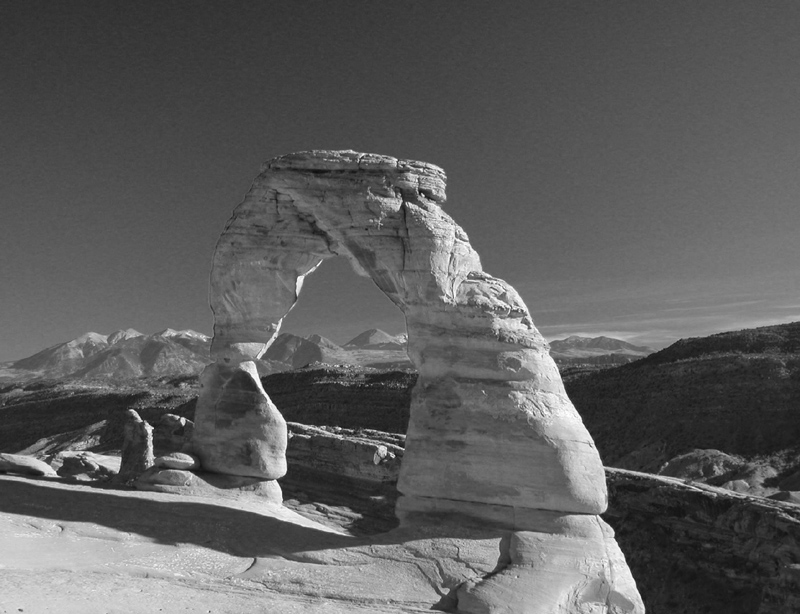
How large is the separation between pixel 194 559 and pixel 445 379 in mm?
4796

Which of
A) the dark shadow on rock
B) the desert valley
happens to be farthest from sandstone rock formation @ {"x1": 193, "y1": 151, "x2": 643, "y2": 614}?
the desert valley

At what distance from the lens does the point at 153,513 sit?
483 inches

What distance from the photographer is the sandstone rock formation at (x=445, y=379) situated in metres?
11.1

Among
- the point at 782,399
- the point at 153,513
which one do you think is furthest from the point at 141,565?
the point at 782,399

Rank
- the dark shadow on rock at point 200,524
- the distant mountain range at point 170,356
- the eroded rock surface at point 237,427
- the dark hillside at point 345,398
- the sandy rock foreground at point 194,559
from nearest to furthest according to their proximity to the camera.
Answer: the sandy rock foreground at point 194,559, the dark shadow on rock at point 200,524, the eroded rock surface at point 237,427, the dark hillside at point 345,398, the distant mountain range at point 170,356

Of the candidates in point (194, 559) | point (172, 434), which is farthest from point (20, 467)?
point (172, 434)

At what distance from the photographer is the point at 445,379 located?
41.7 feet

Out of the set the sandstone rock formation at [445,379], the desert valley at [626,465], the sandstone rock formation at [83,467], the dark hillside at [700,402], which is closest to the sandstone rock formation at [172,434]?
the desert valley at [626,465]

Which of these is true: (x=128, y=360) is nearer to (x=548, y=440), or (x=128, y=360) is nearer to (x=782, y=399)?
(x=782, y=399)

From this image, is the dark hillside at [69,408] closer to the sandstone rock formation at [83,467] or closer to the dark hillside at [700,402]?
the sandstone rock formation at [83,467]

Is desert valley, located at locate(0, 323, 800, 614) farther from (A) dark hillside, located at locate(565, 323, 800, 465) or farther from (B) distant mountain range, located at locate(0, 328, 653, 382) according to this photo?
(B) distant mountain range, located at locate(0, 328, 653, 382)

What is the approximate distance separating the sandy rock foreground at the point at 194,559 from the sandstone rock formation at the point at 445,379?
0.90m

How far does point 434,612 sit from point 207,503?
5.50 m

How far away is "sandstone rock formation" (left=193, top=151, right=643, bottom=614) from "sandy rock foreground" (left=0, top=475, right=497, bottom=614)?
2.94ft
